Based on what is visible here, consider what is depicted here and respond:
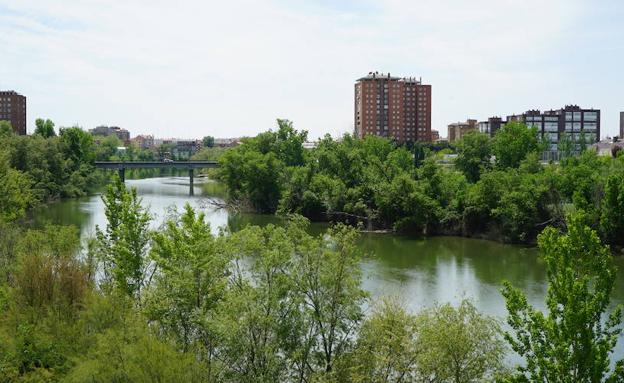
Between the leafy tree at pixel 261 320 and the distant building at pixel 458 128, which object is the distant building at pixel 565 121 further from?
the leafy tree at pixel 261 320

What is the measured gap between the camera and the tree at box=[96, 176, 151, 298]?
75.6 ft

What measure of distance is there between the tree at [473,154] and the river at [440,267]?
20.0m

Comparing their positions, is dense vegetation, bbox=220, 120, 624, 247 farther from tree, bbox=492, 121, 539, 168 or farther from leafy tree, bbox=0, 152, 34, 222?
leafy tree, bbox=0, 152, 34, 222

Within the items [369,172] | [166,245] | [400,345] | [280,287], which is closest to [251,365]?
[280,287]

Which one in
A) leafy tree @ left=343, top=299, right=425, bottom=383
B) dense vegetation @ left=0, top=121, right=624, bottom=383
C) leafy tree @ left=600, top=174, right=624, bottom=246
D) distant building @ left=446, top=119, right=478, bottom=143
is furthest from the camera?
distant building @ left=446, top=119, right=478, bottom=143

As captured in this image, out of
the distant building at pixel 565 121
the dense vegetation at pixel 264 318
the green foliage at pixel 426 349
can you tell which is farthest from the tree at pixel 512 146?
the distant building at pixel 565 121

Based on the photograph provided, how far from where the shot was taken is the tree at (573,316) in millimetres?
12211

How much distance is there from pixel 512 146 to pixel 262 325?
5970 centimetres

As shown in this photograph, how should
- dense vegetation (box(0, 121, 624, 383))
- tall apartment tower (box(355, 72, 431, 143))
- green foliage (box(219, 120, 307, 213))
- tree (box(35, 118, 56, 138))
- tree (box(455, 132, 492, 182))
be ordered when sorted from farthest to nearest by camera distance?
tall apartment tower (box(355, 72, 431, 143)), tree (box(35, 118, 56, 138)), tree (box(455, 132, 492, 182)), green foliage (box(219, 120, 307, 213)), dense vegetation (box(0, 121, 624, 383))

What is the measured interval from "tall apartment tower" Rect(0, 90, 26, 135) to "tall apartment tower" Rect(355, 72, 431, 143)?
74447 millimetres

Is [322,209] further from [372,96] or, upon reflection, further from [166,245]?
[372,96]

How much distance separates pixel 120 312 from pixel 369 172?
41.9 meters

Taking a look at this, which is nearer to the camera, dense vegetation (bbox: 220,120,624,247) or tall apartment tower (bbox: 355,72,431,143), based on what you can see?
dense vegetation (bbox: 220,120,624,247)

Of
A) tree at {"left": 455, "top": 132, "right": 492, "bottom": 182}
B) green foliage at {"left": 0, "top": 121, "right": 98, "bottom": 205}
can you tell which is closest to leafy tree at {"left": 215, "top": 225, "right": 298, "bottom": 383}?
green foliage at {"left": 0, "top": 121, "right": 98, "bottom": 205}
